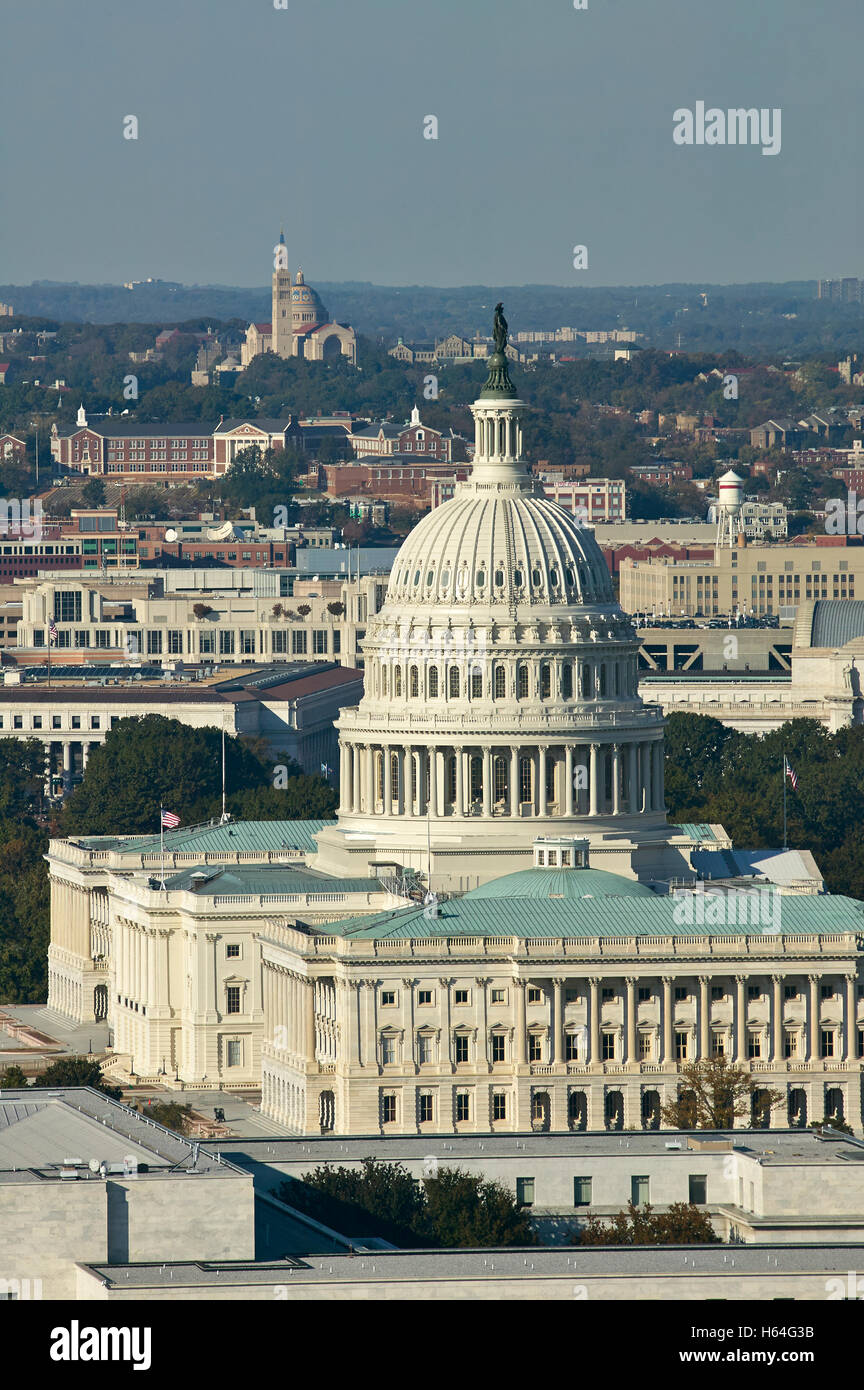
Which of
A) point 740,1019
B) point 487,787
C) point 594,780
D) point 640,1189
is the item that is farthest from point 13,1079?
point 594,780

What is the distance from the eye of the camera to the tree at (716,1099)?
151750mm

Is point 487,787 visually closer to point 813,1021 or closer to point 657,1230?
point 813,1021

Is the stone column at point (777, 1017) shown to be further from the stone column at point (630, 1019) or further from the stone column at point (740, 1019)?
the stone column at point (630, 1019)

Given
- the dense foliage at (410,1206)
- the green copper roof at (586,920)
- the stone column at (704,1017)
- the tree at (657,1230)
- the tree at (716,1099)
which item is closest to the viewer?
the tree at (657,1230)

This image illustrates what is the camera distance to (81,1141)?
430ft

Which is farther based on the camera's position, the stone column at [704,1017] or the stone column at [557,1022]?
the stone column at [704,1017]

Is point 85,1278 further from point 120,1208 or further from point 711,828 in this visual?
point 711,828

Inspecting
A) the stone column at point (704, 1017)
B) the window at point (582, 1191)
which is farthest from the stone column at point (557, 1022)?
the window at point (582, 1191)

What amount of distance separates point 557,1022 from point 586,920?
448 centimetres

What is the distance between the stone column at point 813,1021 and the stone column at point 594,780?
23862mm

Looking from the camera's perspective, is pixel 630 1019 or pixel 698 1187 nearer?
pixel 698 1187

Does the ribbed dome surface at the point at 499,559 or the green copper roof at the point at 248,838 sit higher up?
the ribbed dome surface at the point at 499,559

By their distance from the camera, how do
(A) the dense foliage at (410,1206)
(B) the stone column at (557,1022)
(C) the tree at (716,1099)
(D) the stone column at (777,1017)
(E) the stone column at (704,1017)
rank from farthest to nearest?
(D) the stone column at (777,1017) < (E) the stone column at (704,1017) < (B) the stone column at (557,1022) < (C) the tree at (716,1099) < (A) the dense foliage at (410,1206)

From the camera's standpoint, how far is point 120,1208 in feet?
395
